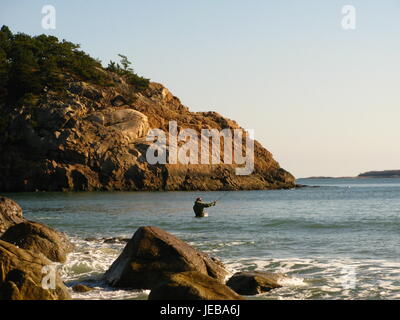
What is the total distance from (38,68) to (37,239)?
237 feet

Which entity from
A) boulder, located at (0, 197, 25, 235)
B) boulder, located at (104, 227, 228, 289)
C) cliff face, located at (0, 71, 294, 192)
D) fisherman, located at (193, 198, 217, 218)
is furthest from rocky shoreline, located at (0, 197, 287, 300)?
cliff face, located at (0, 71, 294, 192)

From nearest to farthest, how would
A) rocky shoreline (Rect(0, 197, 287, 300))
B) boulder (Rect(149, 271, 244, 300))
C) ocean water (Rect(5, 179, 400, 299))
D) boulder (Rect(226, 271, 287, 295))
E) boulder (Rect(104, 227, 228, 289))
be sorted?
1. boulder (Rect(149, 271, 244, 300))
2. rocky shoreline (Rect(0, 197, 287, 300))
3. boulder (Rect(226, 271, 287, 295))
4. boulder (Rect(104, 227, 228, 289))
5. ocean water (Rect(5, 179, 400, 299))

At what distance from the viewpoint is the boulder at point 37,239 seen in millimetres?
16656

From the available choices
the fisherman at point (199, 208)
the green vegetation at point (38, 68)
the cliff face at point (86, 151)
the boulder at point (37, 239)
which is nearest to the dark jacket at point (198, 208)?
the fisherman at point (199, 208)

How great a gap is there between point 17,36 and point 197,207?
69.9 metres

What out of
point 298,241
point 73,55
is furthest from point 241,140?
point 298,241

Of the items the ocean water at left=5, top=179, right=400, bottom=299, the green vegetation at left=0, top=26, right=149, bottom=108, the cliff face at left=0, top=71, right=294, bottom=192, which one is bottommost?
the ocean water at left=5, top=179, right=400, bottom=299

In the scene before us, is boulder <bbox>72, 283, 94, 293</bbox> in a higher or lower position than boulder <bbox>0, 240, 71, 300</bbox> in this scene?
lower

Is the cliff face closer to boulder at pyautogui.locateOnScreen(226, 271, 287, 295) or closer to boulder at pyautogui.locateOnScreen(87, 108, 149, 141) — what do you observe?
boulder at pyautogui.locateOnScreen(87, 108, 149, 141)

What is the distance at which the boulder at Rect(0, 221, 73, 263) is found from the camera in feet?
54.6

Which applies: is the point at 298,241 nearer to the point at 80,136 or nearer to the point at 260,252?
the point at 260,252

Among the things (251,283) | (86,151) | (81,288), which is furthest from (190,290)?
(86,151)

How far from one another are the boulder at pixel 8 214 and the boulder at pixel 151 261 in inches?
421

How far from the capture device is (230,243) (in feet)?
74.4
